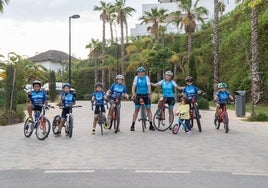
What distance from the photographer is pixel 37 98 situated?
1312 cm

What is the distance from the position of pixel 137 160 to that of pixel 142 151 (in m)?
1.13

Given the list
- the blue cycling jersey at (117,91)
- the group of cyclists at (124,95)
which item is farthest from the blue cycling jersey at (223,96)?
the blue cycling jersey at (117,91)

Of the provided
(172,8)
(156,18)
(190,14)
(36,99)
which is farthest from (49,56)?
(36,99)

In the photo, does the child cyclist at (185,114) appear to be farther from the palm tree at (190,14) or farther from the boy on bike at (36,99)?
the palm tree at (190,14)

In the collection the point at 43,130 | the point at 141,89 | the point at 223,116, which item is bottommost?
the point at 43,130

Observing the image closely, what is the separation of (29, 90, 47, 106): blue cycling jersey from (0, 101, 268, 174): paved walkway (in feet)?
3.14

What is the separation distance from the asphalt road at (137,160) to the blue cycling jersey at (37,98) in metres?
0.96

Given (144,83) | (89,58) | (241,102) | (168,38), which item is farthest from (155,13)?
(144,83)

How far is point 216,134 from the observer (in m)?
13.6

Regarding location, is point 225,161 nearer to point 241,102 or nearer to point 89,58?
point 241,102

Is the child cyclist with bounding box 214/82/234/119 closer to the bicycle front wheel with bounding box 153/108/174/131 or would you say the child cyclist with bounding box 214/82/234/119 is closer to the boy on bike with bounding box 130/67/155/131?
the bicycle front wheel with bounding box 153/108/174/131

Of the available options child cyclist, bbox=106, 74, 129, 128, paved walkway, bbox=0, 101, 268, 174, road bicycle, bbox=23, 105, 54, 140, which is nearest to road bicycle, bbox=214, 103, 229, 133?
paved walkway, bbox=0, 101, 268, 174

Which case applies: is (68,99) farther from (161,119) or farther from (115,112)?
(161,119)

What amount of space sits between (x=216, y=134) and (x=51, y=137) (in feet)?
14.8
